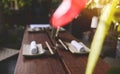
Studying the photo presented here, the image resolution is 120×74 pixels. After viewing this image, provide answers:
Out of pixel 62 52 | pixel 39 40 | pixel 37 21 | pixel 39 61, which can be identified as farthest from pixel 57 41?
pixel 37 21

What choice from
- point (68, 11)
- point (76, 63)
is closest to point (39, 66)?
point (76, 63)

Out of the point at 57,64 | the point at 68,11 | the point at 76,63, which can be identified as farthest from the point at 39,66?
the point at 68,11

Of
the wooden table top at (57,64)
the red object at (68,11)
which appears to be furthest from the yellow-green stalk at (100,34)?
the wooden table top at (57,64)

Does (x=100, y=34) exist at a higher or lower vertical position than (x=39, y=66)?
higher

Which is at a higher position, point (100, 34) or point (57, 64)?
point (100, 34)

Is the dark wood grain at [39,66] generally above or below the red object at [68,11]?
below

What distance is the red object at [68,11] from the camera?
0.66ft

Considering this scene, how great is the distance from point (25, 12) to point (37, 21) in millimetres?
462

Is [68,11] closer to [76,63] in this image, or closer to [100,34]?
[100,34]

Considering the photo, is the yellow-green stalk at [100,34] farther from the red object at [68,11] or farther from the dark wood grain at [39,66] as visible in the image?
the dark wood grain at [39,66]

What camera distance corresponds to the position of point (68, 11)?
0.20m

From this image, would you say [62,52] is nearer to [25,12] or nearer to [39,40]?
[39,40]

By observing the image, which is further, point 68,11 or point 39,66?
point 39,66

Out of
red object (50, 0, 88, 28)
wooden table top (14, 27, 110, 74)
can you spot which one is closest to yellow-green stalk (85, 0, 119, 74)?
red object (50, 0, 88, 28)
